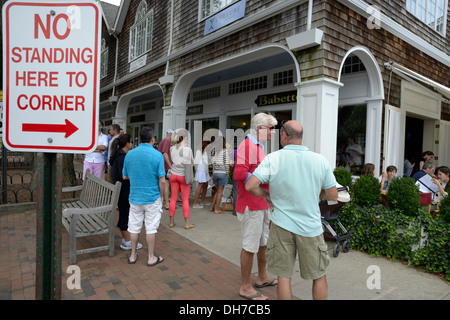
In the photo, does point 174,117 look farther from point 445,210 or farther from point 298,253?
point 298,253

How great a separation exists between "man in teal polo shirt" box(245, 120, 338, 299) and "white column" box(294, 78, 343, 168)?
3.37 meters

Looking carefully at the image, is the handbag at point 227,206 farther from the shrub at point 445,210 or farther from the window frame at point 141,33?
the window frame at point 141,33

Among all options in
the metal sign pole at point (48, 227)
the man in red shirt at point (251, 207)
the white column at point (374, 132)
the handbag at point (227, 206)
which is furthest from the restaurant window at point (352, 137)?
the metal sign pole at point (48, 227)

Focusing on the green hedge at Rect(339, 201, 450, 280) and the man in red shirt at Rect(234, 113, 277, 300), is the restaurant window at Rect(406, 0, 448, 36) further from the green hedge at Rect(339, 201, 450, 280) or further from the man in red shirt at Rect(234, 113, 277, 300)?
the man in red shirt at Rect(234, 113, 277, 300)

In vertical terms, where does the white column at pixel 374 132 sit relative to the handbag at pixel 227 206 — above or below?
above

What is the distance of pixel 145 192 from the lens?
3959mm

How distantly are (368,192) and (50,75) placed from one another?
4.58 meters

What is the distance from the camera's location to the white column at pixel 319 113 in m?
5.71

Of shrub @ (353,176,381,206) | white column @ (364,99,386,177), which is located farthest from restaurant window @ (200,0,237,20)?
shrub @ (353,176,381,206)

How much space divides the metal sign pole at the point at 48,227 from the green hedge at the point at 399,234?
416 cm

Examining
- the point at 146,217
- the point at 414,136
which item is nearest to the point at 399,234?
the point at 146,217
